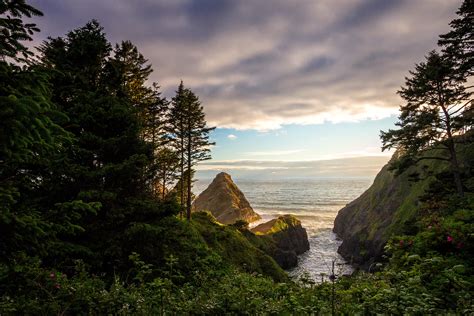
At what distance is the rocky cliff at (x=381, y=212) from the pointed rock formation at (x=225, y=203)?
1833 cm

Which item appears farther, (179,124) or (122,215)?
(179,124)

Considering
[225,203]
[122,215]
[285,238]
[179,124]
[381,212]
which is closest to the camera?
[122,215]

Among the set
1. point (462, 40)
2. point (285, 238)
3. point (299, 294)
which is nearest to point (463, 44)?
point (462, 40)

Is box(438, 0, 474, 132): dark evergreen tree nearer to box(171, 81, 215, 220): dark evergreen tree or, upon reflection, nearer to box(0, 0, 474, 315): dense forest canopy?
box(0, 0, 474, 315): dense forest canopy

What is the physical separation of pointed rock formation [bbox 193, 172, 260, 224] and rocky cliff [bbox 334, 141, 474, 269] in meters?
18.3

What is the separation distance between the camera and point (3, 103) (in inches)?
128

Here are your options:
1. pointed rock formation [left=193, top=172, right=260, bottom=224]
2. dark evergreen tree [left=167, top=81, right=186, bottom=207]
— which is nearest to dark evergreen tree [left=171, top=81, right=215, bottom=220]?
dark evergreen tree [left=167, top=81, right=186, bottom=207]

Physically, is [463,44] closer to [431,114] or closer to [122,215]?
[431,114]

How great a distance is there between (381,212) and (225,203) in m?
28.7

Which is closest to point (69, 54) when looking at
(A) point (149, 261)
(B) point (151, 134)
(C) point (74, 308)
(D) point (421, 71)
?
(A) point (149, 261)

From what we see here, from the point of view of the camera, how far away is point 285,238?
36.2m

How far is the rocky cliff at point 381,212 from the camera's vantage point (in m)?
30.0

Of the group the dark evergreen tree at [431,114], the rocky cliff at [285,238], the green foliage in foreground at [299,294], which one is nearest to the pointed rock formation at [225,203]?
the rocky cliff at [285,238]

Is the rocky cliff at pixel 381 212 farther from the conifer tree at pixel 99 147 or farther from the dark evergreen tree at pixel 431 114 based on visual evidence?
the conifer tree at pixel 99 147
